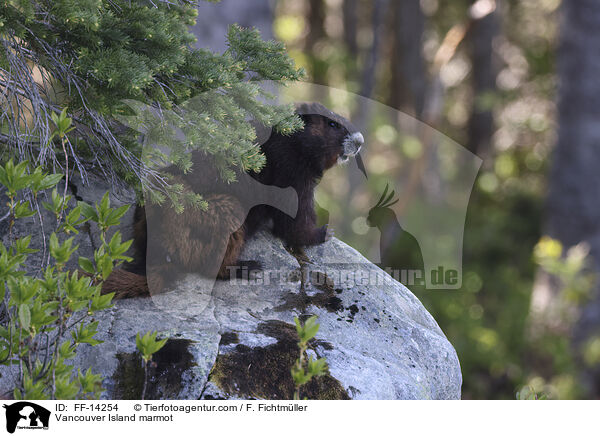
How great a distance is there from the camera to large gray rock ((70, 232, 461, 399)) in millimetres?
2781

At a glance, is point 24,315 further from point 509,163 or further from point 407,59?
point 509,163

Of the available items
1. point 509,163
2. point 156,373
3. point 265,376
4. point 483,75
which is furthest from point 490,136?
point 156,373

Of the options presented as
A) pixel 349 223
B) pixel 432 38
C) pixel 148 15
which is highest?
pixel 432 38

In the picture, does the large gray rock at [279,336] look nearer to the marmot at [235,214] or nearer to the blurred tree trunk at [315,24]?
the marmot at [235,214]

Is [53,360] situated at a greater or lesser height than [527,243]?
lesser

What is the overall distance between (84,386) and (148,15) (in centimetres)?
178

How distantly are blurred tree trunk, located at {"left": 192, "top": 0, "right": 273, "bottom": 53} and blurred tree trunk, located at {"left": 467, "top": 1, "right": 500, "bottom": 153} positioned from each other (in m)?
8.09

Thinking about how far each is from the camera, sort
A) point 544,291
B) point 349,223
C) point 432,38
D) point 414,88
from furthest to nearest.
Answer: point 432,38 → point 414,88 → point 544,291 → point 349,223

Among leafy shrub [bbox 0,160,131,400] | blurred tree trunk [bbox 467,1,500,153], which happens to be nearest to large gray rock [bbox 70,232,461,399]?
leafy shrub [bbox 0,160,131,400]

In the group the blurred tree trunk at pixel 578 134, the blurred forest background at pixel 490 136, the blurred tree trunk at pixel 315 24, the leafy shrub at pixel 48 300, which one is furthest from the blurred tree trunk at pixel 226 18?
the blurred tree trunk at pixel 315 24
